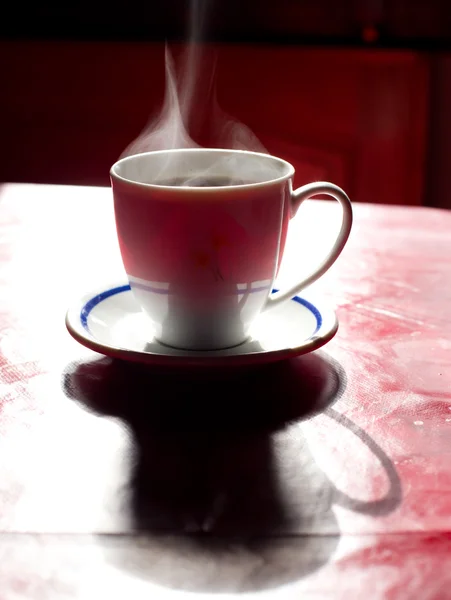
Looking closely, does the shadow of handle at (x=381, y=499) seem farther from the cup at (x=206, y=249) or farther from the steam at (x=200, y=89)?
the steam at (x=200, y=89)

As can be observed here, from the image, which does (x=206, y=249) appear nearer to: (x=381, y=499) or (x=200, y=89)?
(x=381, y=499)

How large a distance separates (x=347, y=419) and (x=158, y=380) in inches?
4.7

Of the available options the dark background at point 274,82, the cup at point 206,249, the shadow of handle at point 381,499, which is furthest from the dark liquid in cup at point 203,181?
the dark background at point 274,82

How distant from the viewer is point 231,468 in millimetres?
409

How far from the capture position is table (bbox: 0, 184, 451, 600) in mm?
335

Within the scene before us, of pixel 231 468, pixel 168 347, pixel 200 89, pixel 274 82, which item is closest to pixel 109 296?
pixel 168 347

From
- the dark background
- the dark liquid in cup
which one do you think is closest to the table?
the dark liquid in cup

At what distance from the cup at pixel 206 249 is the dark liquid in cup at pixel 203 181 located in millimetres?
32

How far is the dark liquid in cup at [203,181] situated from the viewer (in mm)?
607

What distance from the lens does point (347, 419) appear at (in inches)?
18.3

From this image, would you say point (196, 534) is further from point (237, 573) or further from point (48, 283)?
point (48, 283)

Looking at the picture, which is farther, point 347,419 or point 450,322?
point 450,322

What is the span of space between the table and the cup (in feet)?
0.15

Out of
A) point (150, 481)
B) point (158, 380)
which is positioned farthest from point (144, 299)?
point (150, 481)
